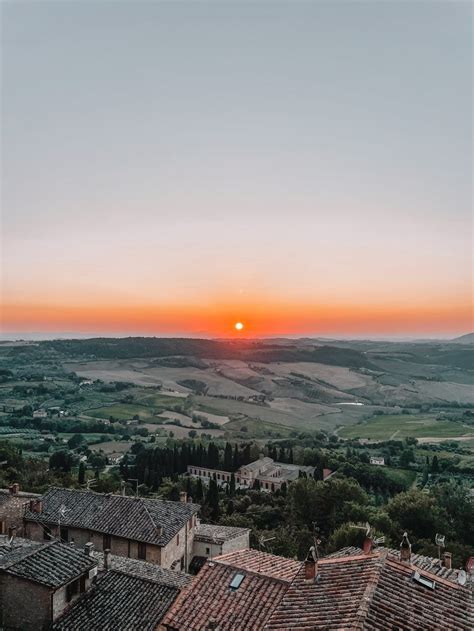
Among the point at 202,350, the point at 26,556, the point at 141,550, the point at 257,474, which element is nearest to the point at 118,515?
the point at 141,550

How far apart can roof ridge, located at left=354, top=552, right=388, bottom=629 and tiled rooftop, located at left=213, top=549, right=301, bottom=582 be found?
3089 millimetres

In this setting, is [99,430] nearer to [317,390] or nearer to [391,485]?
[391,485]

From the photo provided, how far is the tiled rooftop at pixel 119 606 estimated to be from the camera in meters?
15.8

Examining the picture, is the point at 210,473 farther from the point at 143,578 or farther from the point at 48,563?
the point at 48,563

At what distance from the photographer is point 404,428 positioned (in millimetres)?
119688

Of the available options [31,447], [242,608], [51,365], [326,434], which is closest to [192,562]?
[242,608]

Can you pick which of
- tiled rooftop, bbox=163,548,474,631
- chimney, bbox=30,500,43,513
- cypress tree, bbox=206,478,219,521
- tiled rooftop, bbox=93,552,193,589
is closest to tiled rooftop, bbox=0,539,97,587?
tiled rooftop, bbox=93,552,193,589

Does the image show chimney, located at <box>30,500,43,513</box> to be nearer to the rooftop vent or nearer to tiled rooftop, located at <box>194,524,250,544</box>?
tiled rooftop, located at <box>194,524,250,544</box>

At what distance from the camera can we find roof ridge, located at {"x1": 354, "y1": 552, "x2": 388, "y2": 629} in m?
9.12

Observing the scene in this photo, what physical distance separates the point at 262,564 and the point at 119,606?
4.94 meters

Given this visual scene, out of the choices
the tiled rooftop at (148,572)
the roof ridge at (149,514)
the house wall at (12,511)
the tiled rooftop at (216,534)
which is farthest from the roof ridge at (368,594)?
the house wall at (12,511)

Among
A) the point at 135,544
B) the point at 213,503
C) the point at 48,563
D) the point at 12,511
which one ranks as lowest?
the point at 213,503

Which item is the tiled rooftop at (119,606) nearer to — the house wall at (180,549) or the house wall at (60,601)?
the house wall at (60,601)

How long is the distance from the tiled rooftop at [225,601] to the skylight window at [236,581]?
5cm
